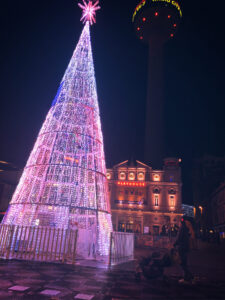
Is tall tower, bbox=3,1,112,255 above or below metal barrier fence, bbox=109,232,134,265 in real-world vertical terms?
above

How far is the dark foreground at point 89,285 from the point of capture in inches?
173

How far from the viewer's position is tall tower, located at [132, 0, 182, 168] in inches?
2274

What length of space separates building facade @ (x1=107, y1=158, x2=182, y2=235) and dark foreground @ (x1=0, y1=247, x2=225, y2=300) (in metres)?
37.7

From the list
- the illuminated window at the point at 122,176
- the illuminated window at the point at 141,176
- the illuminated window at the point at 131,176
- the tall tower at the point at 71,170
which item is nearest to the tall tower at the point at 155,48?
the illuminated window at the point at 141,176

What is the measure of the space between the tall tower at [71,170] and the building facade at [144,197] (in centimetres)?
3468

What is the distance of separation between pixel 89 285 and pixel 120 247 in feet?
12.8

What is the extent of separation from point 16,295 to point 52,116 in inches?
304

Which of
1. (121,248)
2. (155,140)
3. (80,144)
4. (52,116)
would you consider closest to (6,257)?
(121,248)

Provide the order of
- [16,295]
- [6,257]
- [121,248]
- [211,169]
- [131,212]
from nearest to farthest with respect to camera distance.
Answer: [16,295], [6,257], [121,248], [131,212], [211,169]

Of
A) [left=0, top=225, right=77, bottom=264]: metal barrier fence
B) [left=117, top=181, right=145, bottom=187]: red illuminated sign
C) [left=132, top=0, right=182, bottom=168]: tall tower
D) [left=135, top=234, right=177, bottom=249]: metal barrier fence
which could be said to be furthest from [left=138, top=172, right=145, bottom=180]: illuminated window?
[left=0, top=225, right=77, bottom=264]: metal barrier fence

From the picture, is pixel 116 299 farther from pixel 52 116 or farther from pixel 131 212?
pixel 131 212

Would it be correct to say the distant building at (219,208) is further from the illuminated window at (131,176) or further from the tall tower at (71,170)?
the tall tower at (71,170)

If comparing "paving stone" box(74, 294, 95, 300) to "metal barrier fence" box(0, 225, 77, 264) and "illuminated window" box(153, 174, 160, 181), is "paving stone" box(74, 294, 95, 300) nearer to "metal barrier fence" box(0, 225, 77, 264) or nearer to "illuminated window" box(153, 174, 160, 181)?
"metal barrier fence" box(0, 225, 77, 264)

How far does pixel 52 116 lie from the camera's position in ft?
34.1
